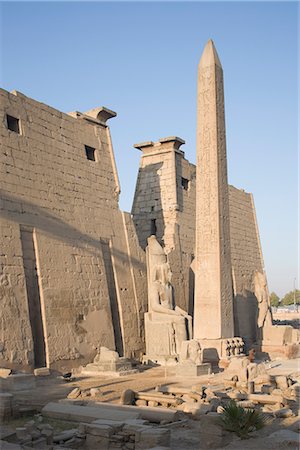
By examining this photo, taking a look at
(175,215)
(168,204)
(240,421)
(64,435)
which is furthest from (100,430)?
(168,204)

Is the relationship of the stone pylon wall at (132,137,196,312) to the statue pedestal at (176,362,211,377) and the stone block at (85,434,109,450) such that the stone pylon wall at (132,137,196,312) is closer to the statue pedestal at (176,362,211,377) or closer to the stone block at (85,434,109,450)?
the statue pedestal at (176,362,211,377)

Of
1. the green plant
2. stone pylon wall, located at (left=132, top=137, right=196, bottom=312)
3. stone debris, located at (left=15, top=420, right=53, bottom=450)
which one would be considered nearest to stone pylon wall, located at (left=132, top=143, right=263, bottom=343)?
stone pylon wall, located at (left=132, top=137, right=196, bottom=312)

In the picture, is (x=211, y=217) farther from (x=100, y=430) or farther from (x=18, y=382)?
(x=100, y=430)

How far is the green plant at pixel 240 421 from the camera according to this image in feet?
19.0

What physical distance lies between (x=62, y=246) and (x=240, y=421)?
679cm

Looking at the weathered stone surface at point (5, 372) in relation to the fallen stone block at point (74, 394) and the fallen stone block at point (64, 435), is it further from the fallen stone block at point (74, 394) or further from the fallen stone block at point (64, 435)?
the fallen stone block at point (64, 435)

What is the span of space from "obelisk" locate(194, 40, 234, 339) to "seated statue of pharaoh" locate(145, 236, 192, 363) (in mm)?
416

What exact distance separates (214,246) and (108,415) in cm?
664

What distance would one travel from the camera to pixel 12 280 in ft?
34.2

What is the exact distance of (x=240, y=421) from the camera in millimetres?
5918

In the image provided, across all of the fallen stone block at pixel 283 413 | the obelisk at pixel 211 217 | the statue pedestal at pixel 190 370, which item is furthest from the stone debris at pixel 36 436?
the obelisk at pixel 211 217

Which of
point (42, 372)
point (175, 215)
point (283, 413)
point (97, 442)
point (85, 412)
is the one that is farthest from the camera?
point (175, 215)

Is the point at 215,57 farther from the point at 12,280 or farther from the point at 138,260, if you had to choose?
the point at 12,280

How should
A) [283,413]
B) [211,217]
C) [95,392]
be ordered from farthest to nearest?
[211,217], [95,392], [283,413]
